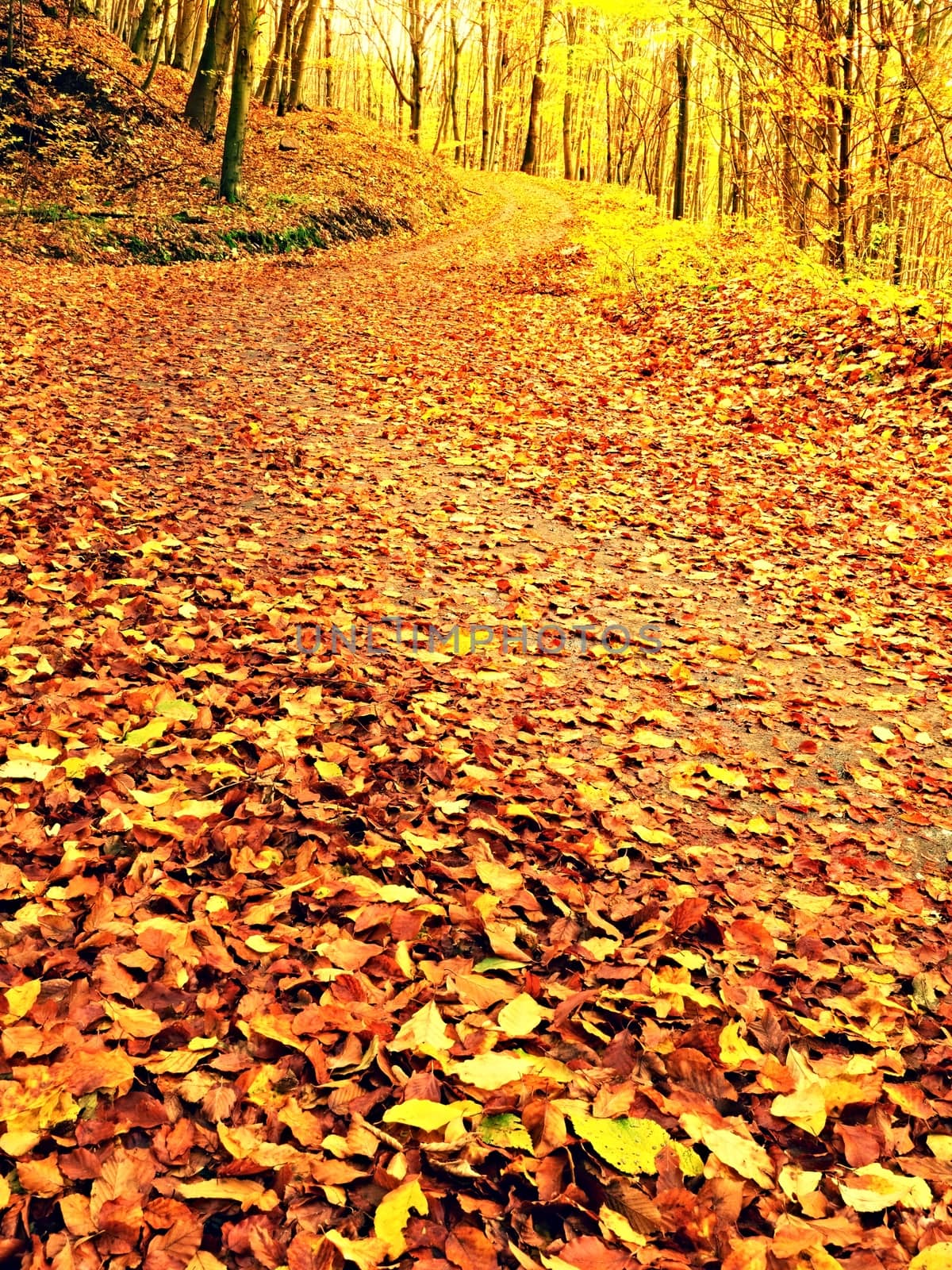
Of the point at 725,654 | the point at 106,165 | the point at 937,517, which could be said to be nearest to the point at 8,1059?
the point at 725,654

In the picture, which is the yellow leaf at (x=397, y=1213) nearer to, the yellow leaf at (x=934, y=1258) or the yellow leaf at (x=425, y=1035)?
the yellow leaf at (x=425, y=1035)

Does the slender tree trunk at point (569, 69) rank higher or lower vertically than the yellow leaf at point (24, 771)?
higher

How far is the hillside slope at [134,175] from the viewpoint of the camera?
13.7 meters

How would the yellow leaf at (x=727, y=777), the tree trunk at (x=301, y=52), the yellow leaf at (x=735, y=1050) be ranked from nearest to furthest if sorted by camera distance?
1. the yellow leaf at (x=735, y=1050)
2. the yellow leaf at (x=727, y=777)
3. the tree trunk at (x=301, y=52)

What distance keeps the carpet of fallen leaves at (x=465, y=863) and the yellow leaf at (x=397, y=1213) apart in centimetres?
1

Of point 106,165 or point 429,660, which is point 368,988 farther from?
point 106,165

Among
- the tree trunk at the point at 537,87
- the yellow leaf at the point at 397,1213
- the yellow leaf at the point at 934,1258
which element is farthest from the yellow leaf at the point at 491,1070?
the tree trunk at the point at 537,87

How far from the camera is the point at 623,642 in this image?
14.7 ft

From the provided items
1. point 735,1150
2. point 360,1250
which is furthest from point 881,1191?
point 360,1250

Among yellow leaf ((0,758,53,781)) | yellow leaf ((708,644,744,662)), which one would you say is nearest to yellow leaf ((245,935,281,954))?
yellow leaf ((0,758,53,781))

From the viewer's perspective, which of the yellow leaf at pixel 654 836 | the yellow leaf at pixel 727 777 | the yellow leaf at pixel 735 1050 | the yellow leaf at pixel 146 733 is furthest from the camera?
the yellow leaf at pixel 727 777

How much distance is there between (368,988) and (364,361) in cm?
889

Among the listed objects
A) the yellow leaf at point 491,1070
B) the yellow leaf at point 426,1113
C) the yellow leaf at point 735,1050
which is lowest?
the yellow leaf at point 735,1050

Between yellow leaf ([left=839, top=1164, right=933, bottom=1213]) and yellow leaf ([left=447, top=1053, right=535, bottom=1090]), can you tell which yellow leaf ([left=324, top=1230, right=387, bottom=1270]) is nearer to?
yellow leaf ([left=447, top=1053, right=535, bottom=1090])
